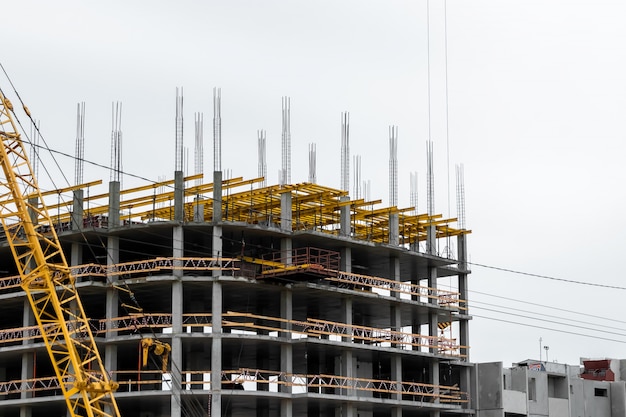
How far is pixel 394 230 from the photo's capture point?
87.0 metres

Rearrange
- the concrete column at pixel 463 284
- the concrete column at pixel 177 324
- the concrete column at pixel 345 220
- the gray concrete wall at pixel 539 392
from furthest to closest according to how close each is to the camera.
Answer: the gray concrete wall at pixel 539 392, the concrete column at pixel 463 284, the concrete column at pixel 345 220, the concrete column at pixel 177 324

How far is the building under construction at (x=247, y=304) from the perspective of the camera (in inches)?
3036

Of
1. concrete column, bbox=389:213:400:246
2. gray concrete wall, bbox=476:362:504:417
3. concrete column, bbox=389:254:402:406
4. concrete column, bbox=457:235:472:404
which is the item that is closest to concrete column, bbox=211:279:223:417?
concrete column, bbox=389:254:402:406

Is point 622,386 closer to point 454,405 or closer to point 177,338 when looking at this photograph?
point 454,405

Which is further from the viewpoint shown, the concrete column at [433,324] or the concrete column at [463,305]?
the concrete column at [463,305]

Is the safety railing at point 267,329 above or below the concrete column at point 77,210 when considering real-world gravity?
below

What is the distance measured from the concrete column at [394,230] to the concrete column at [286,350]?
10.0 metres

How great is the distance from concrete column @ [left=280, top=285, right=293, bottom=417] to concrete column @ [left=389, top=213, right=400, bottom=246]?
1003cm

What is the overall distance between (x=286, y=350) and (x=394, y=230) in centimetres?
1313

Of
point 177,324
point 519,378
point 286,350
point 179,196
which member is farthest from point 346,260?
point 519,378

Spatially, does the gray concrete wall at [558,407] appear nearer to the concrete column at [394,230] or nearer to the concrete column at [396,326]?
the concrete column at [396,326]

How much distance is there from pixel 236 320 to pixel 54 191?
52.4 ft

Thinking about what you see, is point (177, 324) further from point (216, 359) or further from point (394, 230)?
point (394, 230)

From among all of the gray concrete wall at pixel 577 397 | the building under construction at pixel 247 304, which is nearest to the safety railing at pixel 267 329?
the building under construction at pixel 247 304
